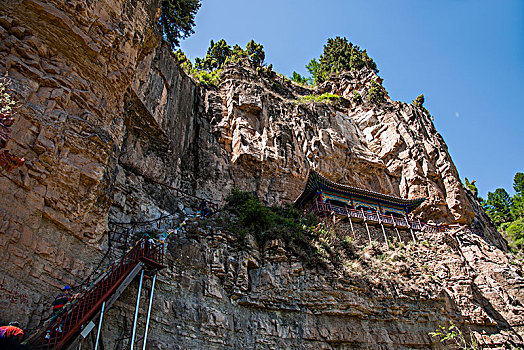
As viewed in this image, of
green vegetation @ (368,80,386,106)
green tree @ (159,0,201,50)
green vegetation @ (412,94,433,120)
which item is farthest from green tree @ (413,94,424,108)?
green tree @ (159,0,201,50)

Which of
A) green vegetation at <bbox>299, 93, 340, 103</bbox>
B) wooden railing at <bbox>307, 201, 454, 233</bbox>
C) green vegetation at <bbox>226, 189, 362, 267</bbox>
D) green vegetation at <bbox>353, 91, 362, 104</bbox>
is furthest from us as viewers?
green vegetation at <bbox>353, 91, 362, 104</bbox>

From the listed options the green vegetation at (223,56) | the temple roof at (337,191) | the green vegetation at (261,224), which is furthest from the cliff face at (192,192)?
the green vegetation at (223,56)

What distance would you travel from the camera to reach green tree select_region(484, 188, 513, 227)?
126ft

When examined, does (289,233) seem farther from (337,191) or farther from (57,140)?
(57,140)

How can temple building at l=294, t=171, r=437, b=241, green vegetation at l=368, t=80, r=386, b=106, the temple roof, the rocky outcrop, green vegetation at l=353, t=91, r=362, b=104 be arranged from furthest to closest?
green vegetation at l=353, t=91, r=362, b=104
green vegetation at l=368, t=80, r=386, b=106
the temple roof
temple building at l=294, t=171, r=437, b=241
the rocky outcrop

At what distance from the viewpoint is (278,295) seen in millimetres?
Answer: 13977

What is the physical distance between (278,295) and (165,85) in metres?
14.1

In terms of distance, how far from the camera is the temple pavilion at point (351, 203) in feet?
74.9

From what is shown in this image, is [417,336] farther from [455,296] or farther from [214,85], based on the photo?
[214,85]

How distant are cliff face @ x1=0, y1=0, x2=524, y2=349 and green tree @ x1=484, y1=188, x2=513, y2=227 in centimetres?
1069

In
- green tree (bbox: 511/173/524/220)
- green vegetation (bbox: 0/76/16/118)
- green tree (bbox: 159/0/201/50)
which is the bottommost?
green vegetation (bbox: 0/76/16/118)

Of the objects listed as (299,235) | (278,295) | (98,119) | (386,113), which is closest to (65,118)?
(98,119)

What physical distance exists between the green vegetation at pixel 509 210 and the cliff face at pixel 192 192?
6.89 meters

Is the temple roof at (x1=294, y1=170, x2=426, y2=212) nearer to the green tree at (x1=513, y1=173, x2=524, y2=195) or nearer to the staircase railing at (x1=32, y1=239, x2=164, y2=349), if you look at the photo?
the staircase railing at (x1=32, y1=239, x2=164, y2=349)
